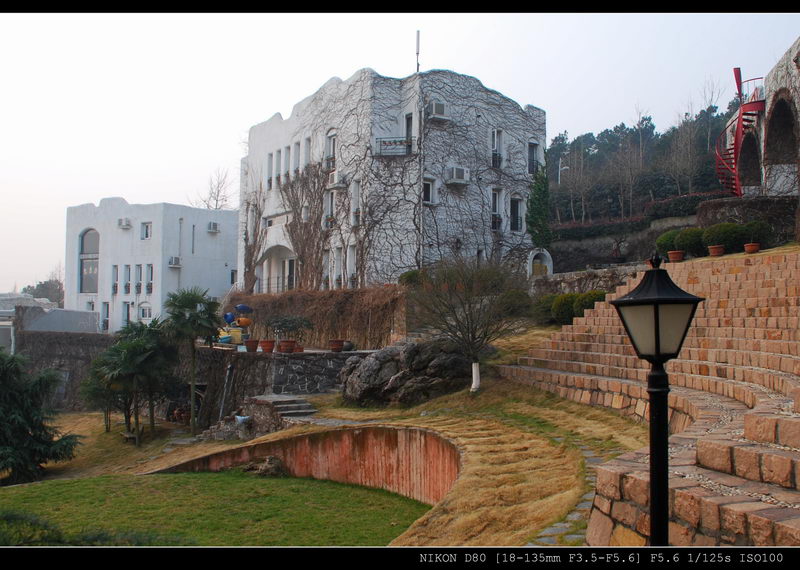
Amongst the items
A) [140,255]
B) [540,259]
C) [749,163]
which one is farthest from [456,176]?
[140,255]

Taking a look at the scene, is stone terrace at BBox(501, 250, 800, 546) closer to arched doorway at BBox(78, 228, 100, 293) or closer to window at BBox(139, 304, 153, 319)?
window at BBox(139, 304, 153, 319)

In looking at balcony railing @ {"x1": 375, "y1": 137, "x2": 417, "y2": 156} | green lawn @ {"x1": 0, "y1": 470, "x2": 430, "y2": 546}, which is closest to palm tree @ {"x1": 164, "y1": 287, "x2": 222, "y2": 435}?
green lawn @ {"x1": 0, "y1": 470, "x2": 430, "y2": 546}

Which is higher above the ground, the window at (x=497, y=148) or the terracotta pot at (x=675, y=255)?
the window at (x=497, y=148)

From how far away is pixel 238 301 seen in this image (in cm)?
3322

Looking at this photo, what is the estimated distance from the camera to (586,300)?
17484 millimetres

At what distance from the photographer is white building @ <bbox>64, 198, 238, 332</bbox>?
129ft

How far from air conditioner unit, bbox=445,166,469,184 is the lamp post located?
967 inches

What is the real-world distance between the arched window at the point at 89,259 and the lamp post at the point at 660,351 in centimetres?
4352

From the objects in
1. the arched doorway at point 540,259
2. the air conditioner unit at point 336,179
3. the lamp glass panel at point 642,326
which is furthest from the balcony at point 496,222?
the lamp glass panel at point 642,326

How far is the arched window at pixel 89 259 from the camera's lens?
139 ft

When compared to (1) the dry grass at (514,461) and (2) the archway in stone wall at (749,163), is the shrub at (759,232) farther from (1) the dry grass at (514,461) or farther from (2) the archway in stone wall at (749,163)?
(1) the dry grass at (514,461)
